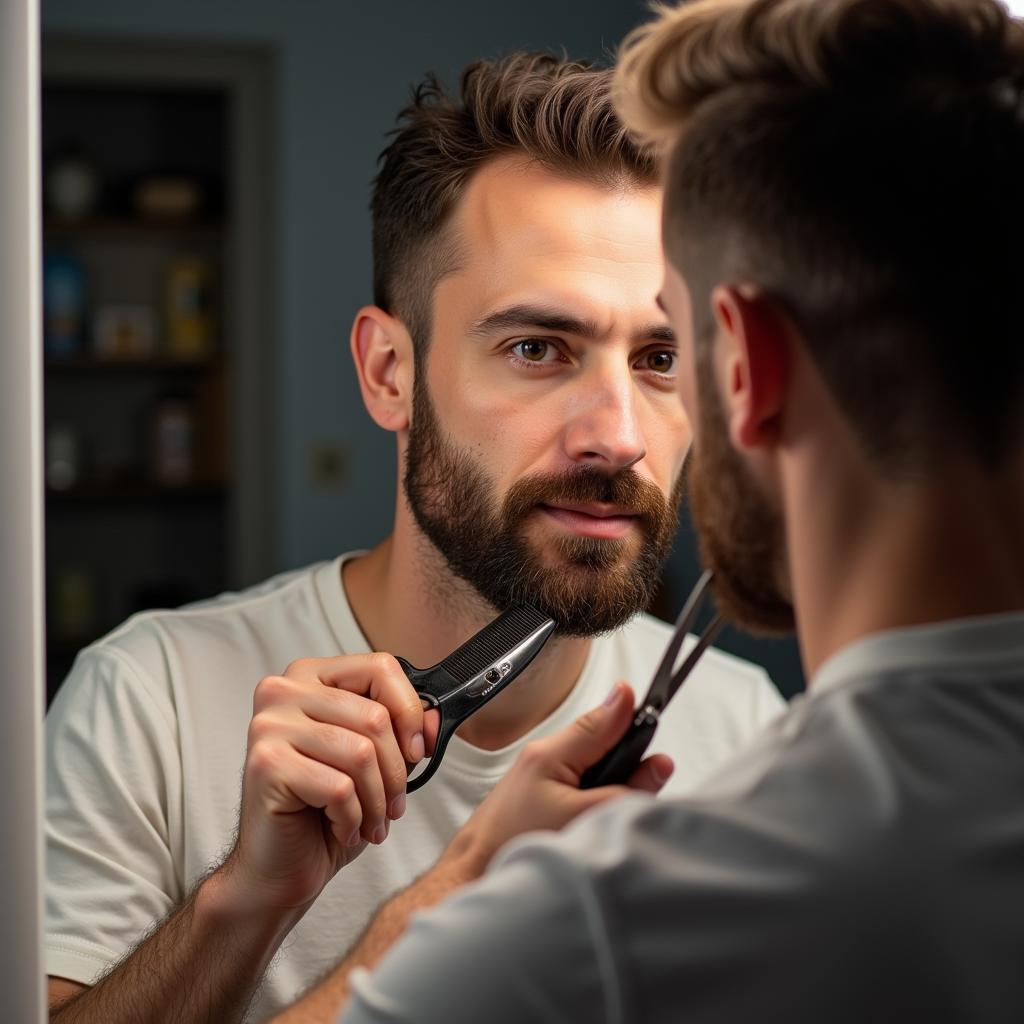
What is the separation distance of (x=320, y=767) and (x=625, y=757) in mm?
177

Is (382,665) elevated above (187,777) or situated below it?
above

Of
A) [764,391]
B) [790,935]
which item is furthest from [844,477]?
[790,935]

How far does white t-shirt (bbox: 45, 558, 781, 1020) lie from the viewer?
2.90 feet

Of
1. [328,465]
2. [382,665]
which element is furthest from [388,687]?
[328,465]

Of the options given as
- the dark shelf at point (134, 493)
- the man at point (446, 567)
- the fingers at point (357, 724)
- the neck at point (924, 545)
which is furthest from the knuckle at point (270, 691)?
the dark shelf at point (134, 493)

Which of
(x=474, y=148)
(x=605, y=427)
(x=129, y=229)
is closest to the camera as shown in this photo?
(x=605, y=427)

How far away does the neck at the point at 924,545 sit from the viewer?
1.49 feet

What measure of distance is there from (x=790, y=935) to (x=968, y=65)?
13.1 inches

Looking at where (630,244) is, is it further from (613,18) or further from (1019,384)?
(613,18)

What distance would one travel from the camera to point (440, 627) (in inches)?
39.6

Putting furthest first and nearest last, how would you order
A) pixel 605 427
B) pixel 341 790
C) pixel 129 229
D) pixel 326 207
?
pixel 129 229
pixel 326 207
pixel 605 427
pixel 341 790

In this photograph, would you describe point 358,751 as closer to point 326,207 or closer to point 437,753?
point 437,753

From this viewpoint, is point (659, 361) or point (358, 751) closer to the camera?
point (358, 751)

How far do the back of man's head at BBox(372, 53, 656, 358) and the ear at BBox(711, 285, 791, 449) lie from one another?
472mm
